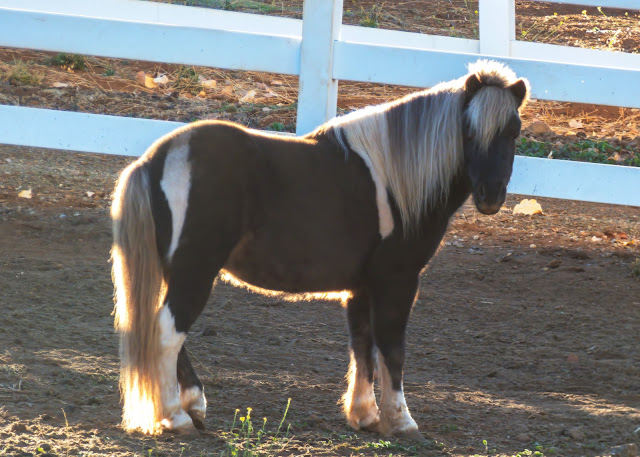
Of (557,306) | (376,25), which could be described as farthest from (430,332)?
(376,25)

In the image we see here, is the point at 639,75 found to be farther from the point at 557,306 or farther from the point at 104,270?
the point at 104,270

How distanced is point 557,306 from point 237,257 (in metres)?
A: 2.86

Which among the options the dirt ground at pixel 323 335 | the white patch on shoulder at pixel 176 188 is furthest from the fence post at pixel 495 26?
the white patch on shoulder at pixel 176 188

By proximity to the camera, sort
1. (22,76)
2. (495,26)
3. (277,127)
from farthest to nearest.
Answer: (22,76) → (277,127) → (495,26)

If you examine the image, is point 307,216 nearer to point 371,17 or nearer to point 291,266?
point 291,266

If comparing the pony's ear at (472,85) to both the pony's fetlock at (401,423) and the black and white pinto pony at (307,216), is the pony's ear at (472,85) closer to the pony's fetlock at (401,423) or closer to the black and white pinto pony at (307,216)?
the black and white pinto pony at (307,216)

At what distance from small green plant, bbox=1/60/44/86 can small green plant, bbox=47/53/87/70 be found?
0.68 m

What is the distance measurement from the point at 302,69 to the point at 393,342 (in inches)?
107

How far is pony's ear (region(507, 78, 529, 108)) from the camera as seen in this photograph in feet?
12.0

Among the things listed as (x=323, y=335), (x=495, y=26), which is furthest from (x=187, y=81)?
(x=323, y=335)

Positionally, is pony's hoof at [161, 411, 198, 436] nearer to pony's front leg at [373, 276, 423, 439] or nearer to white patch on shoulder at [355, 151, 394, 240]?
pony's front leg at [373, 276, 423, 439]

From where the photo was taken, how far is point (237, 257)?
3580 mm

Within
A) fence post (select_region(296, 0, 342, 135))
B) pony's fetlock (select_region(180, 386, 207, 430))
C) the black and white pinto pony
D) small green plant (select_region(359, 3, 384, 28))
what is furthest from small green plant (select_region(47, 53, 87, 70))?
pony's fetlock (select_region(180, 386, 207, 430))

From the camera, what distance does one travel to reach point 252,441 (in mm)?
3461
